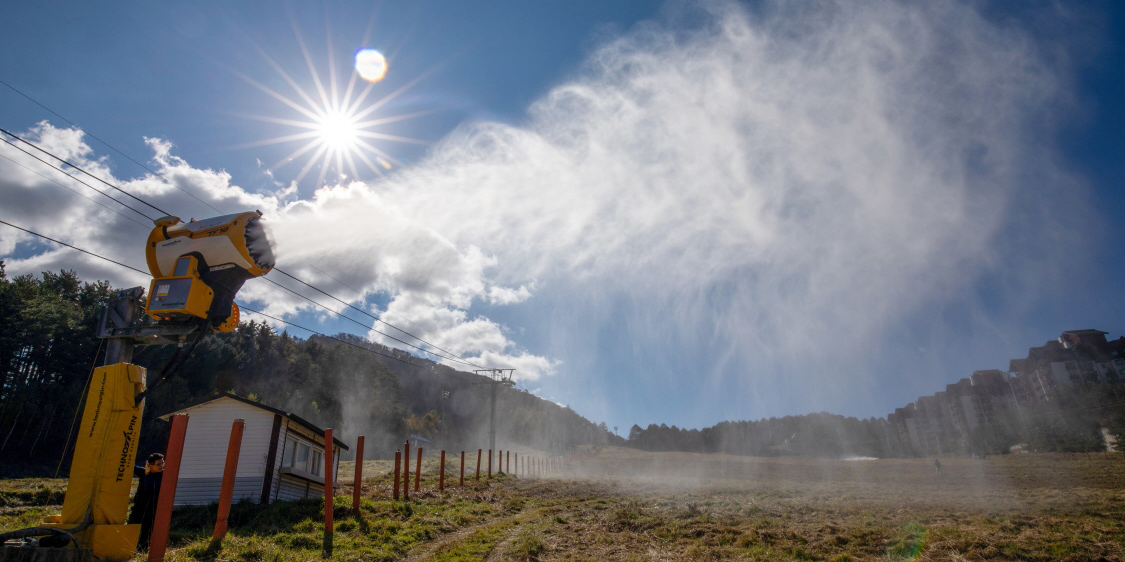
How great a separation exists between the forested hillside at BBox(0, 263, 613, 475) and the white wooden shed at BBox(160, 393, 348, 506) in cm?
243

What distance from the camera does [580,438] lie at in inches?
5354

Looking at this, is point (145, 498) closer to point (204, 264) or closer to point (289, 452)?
point (204, 264)

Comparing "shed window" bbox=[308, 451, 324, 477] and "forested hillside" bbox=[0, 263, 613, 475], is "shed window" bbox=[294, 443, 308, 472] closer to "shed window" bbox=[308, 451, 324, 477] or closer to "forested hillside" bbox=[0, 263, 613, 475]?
"shed window" bbox=[308, 451, 324, 477]

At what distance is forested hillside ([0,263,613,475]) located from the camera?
4122 cm

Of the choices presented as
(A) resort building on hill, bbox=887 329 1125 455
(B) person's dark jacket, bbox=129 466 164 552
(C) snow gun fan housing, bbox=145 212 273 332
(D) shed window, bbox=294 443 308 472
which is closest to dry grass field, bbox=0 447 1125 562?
(B) person's dark jacket, bbox=129 466 164 552

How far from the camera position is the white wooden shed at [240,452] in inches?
723

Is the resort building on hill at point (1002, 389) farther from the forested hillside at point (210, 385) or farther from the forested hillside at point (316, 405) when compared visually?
the forested hillside at point (210, 385)

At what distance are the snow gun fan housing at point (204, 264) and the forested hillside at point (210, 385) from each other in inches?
A: 30.9

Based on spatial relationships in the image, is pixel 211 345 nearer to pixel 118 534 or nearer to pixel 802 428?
pixel 118 534

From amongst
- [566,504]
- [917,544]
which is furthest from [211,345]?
[917,544]

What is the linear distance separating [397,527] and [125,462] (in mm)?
Answer: 7667

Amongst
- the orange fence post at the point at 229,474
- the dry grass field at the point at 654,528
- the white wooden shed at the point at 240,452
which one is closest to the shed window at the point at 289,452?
the white wooden shed at the point at 240,452

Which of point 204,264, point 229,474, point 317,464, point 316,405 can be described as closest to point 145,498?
point 229,474

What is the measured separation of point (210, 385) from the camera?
53.9m
